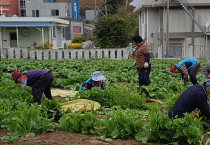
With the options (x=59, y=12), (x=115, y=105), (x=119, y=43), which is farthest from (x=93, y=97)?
(x=59, y=12)

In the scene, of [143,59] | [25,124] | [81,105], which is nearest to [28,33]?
[143,59]

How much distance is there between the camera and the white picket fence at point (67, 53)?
24562 millimetres

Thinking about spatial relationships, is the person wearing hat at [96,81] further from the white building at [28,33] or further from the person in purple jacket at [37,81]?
the white building at [28,33]

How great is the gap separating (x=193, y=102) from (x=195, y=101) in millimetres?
49

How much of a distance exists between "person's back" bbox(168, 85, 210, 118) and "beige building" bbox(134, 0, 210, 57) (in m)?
24.1

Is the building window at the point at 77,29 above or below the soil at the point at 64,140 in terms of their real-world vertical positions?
above

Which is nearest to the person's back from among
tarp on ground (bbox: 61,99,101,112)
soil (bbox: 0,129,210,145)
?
soil (bbox: 0,129,210,145)

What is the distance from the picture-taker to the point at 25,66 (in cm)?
1691

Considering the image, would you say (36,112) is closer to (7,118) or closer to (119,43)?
(7,118)

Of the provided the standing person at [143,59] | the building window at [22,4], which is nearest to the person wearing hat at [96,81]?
the standing person at [143,59]

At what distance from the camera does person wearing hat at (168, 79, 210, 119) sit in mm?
5773

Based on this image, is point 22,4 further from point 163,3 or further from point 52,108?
point 52,108

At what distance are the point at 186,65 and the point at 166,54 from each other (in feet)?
58.0

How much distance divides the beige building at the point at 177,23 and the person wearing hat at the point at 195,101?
2406cm
